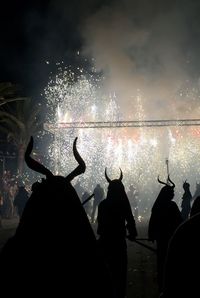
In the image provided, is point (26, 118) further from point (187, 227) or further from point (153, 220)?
point (187, 227)

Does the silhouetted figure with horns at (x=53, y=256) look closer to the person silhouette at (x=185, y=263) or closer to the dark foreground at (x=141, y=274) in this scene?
the person silhouette at (x=185, y=263)

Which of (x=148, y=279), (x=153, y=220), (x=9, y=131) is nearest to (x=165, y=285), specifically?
(x=153, y=220)

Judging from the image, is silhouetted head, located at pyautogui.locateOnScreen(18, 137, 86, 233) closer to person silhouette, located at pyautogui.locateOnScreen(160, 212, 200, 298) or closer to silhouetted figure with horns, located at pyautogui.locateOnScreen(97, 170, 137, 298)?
person silhouette, located at pyautogui.locateOnScreen(160, 212, 200, 298)

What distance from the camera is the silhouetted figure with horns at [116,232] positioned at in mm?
5762

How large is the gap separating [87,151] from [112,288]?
4733 cm

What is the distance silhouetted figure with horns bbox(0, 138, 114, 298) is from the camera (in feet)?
6.15

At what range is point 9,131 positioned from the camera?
26.1m

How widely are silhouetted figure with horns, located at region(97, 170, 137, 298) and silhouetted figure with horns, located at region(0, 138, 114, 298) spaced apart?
3.87m

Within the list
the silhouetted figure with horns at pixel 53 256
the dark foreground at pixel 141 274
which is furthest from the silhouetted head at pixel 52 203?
the dark foreground at pixel 141 274

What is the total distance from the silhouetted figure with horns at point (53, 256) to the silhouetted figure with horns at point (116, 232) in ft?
12.7

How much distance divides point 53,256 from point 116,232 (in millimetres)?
4262

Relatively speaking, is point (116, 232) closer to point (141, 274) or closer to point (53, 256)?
point (141, 274)

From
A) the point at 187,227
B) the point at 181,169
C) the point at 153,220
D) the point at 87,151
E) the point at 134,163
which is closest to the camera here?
the point at 187,227

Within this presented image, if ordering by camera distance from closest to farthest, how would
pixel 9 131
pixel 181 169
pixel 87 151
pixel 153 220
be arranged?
pixel 153 220 → pixel 9 131 → pixel 87 151 → pixel 181 169
